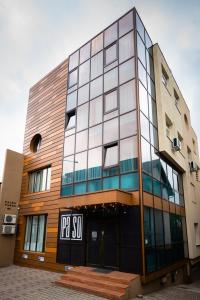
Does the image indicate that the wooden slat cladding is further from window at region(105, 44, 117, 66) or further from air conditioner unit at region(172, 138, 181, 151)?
air conditioner unit at region(172, 138, 181, 151)

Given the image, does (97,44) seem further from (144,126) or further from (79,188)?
(79,188)

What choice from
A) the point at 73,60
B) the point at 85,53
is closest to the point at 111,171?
the point at 85,53

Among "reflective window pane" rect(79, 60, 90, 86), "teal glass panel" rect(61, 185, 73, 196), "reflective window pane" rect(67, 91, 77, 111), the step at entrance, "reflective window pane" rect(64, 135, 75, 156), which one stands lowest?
the step at entrance

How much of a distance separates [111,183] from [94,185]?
1.07 m

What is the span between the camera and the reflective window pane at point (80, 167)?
12820 mm

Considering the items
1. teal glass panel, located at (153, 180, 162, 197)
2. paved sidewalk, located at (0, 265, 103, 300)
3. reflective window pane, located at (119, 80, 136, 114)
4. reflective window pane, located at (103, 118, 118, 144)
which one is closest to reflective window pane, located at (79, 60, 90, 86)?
reflective window pane, located at (119, 80, 136, 114)

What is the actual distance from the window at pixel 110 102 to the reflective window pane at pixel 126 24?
3.72m

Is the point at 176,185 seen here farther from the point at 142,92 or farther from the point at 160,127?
the point at 142,92

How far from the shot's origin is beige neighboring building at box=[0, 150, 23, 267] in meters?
14.8

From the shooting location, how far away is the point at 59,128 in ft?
50.9

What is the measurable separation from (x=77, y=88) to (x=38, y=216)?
8.30 meters

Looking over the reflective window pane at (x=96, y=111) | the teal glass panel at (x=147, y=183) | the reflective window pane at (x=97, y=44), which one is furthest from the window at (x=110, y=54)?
the teal glass panel at (x=147, y=183)

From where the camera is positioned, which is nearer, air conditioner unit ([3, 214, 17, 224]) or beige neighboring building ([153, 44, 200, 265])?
beige neighboring building ([153, 44, 200, 265])

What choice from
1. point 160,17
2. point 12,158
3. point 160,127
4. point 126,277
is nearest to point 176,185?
point 160,127
